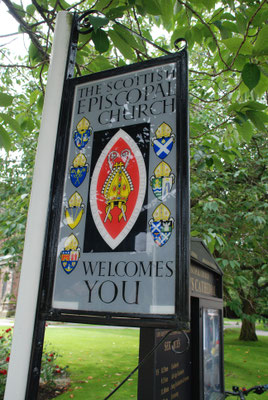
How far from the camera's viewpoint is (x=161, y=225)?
3.55 feet

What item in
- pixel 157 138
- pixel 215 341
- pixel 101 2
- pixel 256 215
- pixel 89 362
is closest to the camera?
pixel 157 138

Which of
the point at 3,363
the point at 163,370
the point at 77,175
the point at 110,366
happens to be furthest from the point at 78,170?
the point at 110,366

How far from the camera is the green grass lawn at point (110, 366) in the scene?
5.31 metres

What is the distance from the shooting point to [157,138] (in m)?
1.20

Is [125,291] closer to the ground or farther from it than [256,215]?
closer to the ground

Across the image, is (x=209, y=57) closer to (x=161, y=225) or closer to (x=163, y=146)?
(x=163, y=146)

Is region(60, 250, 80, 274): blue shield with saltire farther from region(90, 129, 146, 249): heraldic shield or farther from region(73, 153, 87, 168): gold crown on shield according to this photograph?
region(73, 153, 87, 168): gold crown on shield

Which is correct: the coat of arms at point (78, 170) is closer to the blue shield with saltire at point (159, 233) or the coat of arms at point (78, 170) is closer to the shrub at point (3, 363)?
the blue shield with saltire at point (159, 233)

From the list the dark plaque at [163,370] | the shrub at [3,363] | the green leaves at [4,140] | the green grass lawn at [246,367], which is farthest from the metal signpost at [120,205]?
the green grass lawn at [246,367]

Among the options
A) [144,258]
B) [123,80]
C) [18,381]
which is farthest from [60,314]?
[123,80]

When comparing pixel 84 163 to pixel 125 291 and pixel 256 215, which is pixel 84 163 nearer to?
pixel 125 291

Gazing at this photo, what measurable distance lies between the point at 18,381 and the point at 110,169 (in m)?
0.78

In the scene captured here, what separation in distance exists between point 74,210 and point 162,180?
14.2 inches

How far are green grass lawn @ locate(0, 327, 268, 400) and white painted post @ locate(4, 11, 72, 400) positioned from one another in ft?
14.4
